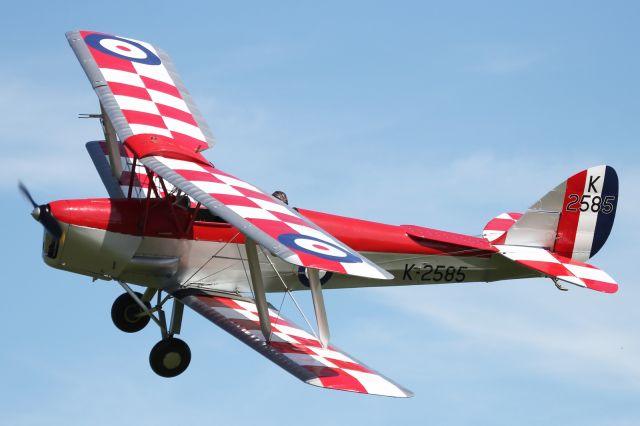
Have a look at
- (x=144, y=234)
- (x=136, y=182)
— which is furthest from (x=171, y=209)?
(x=136, y=182)

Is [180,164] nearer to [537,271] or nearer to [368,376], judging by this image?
[368,376]

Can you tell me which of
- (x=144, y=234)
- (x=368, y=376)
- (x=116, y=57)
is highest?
(x=116, y=57)

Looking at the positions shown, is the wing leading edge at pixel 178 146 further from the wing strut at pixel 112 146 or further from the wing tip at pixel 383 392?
the wing tip at pixel 383 392

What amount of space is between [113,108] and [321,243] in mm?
4314

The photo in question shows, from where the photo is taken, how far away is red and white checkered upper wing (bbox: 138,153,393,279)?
38.7 feet

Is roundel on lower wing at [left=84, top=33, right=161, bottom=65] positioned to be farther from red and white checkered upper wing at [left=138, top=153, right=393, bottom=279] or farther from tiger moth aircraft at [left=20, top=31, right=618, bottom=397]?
red and white checkered upper wing at [left=138, top=153, right=393, bottom=279]

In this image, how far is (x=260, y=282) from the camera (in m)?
13.8

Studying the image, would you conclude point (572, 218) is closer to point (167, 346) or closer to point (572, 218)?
point (572, 218)

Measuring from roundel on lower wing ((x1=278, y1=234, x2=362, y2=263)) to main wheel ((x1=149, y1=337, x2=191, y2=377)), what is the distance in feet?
9.94

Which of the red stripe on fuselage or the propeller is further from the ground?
the red stripe on fuselage

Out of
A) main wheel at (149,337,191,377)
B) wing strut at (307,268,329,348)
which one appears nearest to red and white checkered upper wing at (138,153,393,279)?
wing strut at (307,268,329,348)

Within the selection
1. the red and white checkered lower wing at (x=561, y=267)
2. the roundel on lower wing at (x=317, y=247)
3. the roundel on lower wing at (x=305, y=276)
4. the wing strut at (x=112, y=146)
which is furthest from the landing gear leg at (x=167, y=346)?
the red and white checkered lower wing at (x=561, y=267)

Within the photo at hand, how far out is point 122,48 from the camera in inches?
695

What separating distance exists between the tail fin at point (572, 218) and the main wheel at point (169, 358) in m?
4.68
